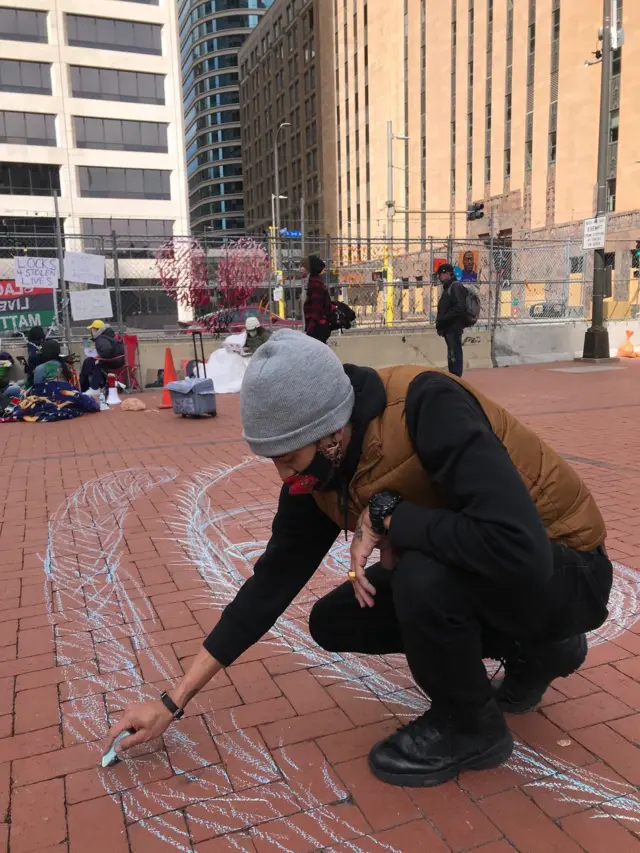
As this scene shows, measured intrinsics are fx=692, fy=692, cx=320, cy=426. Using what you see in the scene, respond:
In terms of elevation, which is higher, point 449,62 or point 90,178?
point 449,62

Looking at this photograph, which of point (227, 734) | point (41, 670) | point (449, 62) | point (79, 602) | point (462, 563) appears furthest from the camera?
point (449, 62)

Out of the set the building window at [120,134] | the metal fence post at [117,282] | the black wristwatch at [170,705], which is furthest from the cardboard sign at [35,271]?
the building window at [120,134]

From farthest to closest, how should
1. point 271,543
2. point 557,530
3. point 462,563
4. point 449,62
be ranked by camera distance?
point 449,62 → point 271,543 → point 557,530 → point 462,563

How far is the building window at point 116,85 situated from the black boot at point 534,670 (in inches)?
1999

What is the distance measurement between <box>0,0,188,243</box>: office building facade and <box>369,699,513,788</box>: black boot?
43302 millimetres

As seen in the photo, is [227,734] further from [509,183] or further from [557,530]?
[509,183]

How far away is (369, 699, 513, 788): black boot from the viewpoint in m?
2.01

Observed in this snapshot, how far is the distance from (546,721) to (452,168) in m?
49.3

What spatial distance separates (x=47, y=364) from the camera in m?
9.40

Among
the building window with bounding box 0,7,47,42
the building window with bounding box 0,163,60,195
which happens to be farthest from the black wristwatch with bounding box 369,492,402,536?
A: the building window with bounding box 0,7,47,42

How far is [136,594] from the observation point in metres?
3.48

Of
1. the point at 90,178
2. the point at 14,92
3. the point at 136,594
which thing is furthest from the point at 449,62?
the point at 136,594

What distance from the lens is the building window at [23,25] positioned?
4294 cm

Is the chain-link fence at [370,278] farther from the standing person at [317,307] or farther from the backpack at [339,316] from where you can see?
→ the standing person at [317,307]
